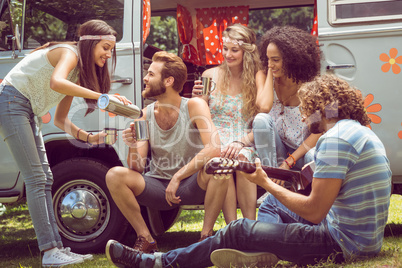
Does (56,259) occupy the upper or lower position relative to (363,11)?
lower

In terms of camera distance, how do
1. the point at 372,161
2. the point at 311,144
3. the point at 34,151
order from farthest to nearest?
the point at 311,144 → the point at 34,151 → the point at 372,161

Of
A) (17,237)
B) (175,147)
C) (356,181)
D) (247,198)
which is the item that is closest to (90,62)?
(175,147)

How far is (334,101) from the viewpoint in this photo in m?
2.58

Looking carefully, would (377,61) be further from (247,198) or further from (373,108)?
(247,198)

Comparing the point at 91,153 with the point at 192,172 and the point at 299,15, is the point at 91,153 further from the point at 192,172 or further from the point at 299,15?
the point at 299,15

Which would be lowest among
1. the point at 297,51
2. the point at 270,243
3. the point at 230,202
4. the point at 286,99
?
the point at 270,243

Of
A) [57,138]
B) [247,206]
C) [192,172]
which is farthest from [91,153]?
[247,206]

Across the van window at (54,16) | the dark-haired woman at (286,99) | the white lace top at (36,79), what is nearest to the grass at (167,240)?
the dark-haired woman at (286,99)

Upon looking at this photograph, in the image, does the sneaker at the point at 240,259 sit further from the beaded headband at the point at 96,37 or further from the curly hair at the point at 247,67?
the beaded headband at the point at 96,37

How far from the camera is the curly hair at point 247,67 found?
4035 millimetres

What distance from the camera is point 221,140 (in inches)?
154

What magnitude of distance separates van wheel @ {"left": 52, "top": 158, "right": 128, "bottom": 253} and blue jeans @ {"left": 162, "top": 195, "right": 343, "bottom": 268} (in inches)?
47.3

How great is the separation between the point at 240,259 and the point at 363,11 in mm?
2071

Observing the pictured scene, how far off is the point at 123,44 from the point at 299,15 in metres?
8.11
